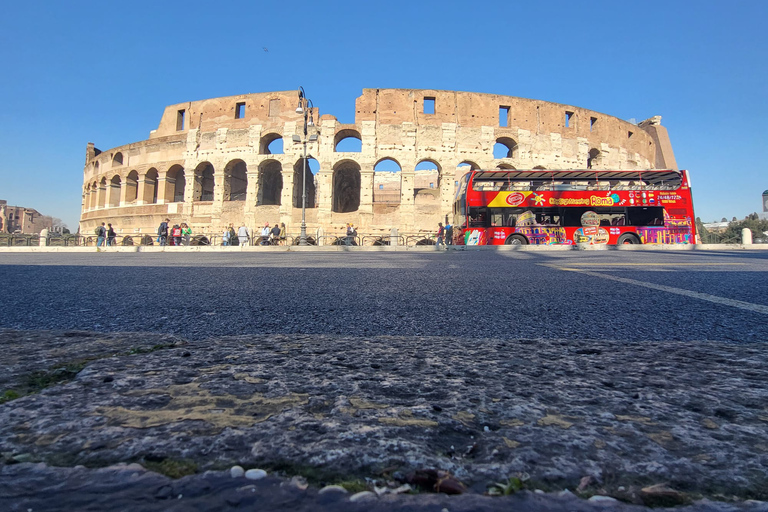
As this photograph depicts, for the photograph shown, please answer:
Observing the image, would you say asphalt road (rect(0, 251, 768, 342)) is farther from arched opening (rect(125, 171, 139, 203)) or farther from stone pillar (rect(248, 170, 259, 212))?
arched opening (rect(125, 171, 139, 203))

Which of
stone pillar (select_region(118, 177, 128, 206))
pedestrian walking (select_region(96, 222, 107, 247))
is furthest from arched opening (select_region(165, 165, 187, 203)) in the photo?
pedestrian walking (select_region(96, 222, 107, 247))

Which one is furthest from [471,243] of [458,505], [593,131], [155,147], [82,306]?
[155,147]

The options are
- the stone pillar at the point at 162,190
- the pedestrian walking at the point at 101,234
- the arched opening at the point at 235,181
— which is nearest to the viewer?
the pedestrian walking at the point at 101,234

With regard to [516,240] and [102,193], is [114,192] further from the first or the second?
[516,240]

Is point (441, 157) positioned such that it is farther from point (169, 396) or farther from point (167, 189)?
point (169, 396)

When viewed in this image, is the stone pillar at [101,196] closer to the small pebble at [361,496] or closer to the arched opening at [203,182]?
the arched opening at [203,182]

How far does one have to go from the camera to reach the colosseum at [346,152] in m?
24.1

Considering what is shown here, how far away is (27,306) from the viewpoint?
1974 millimetres

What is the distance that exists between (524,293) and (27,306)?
2.62 metres

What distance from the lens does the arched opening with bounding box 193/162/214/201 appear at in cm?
2617

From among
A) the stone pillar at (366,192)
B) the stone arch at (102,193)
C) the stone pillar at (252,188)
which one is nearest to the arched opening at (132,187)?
the stone arch at (102,193)

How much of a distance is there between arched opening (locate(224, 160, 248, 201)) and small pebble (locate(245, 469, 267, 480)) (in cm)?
2699

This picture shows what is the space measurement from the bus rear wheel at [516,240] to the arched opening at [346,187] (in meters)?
13.4

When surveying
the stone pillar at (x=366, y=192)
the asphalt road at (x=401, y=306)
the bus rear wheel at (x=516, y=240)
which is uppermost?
the stone pillar at (x=366, y=192)
